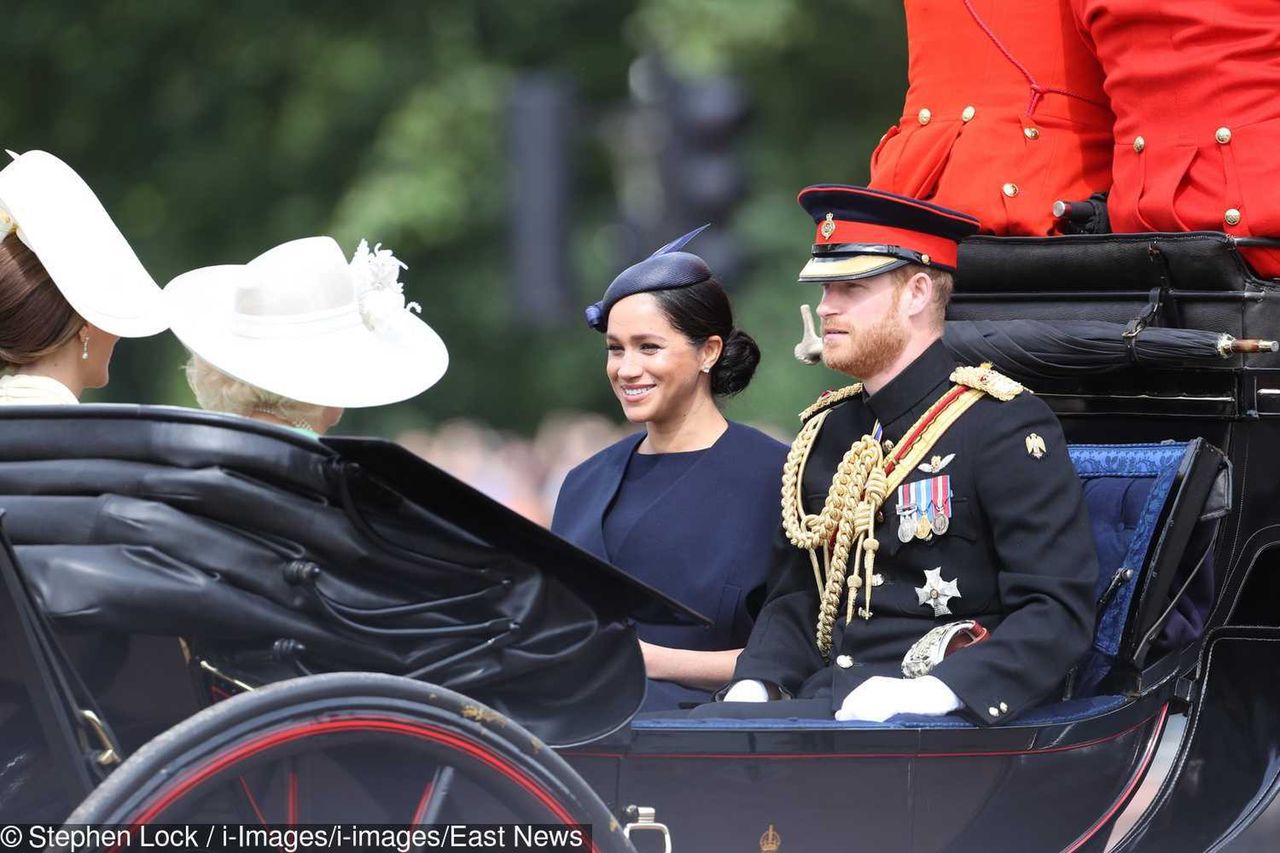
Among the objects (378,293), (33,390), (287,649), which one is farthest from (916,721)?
(33,390)

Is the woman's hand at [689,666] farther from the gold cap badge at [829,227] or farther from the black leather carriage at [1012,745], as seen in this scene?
the gold cap badge at [829,227]

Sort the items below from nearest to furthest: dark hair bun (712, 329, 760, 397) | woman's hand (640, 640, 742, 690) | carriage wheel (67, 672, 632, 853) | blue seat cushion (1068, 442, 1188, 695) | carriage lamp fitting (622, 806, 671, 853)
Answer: carriage wheel (67, 672, 632, 853), carriage lamp fitting (622, 806, 671, 853), blue seat cushion (1068, 442, 1188, 695), woman's hand (640, 640, 742, 690), dark hair bun (712, 329, 760, 397)

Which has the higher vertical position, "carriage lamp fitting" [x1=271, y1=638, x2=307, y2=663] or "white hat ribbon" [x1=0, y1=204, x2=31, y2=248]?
"white hat ribbon" [x1=0, y1=204, x2=31, y2=248]

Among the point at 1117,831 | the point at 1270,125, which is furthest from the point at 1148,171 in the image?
the point at 1117,831

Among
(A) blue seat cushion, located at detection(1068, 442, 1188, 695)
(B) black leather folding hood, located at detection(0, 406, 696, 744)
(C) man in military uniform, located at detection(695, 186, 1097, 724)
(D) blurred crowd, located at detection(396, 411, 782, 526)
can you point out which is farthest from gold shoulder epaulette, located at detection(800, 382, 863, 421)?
(D) blurred crowd, located at detection(396, 411, 782, 526)

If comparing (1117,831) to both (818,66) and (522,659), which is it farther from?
(818,66)

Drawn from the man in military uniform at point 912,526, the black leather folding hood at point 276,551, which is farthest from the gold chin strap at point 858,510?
the black leather folding hood at point 276,551

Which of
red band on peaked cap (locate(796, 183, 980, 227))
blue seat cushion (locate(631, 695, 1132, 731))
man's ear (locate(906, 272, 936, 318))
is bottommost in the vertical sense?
blue seat cushion (locate(631, 695, 1132, 731))

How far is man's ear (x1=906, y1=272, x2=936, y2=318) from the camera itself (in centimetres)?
354

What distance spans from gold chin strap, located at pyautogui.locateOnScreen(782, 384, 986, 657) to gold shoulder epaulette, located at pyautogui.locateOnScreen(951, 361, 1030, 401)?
0.5 inches

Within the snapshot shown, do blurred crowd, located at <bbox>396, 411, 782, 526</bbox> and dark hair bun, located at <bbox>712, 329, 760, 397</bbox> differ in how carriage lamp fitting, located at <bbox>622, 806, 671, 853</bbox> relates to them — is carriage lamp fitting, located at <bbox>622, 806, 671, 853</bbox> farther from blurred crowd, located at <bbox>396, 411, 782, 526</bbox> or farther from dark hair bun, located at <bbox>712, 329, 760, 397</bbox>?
blurred crowd, located at <bbox>396, 411, 782, 526</bbox>

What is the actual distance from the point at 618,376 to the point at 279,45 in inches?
400

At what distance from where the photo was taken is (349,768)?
277cm

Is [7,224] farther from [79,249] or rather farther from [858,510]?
[858,510]
